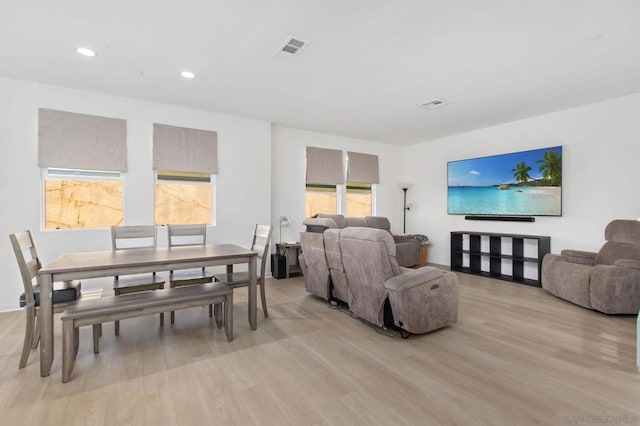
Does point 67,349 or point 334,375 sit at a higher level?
point 67,349

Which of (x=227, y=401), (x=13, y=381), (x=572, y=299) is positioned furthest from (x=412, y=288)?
(x=13, y=381)

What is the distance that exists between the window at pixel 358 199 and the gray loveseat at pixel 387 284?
332 cm

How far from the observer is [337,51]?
295 centimetres

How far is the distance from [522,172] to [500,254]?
4.69ft

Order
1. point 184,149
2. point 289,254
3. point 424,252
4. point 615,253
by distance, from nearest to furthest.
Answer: point 615,253
point 184,149
point 289,254
point 424,252

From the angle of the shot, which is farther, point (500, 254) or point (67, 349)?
point (500, 254)

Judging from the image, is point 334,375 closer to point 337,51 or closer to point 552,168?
point 337,51

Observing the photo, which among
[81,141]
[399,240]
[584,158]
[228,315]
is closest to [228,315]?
[228,315]

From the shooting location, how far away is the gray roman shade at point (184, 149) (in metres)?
4.42

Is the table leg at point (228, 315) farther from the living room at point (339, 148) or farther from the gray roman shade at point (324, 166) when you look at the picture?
the gray roman shade at point (324, 166)

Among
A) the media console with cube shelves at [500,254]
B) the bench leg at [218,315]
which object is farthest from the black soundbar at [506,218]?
the bench leg at [218,315]

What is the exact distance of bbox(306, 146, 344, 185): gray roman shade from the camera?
601 cm

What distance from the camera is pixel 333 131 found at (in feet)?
19.8

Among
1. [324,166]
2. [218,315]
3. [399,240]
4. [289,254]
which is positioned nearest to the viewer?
[218,315]
